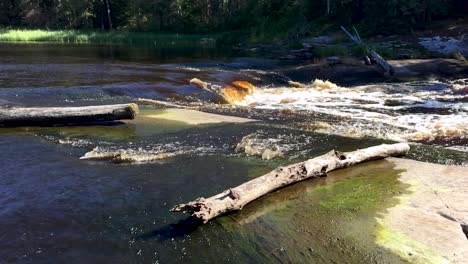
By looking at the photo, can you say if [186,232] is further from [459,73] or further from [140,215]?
[459,73]

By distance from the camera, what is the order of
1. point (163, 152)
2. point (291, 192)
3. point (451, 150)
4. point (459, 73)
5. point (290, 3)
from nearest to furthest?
point (291, 192), point (163, 152), point (451, 150), point (459, 73), point (290, 3)

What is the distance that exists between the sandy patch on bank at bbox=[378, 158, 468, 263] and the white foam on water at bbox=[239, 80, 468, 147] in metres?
3.81

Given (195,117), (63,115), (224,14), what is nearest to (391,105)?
(195,117)

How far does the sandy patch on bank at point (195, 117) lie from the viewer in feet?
41.9

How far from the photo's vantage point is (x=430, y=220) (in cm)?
638

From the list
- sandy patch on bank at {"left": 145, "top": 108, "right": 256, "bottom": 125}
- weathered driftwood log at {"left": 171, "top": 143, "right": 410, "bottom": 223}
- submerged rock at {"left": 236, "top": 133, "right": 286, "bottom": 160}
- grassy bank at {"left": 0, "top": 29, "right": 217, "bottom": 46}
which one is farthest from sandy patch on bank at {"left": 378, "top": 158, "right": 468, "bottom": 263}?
grassy bank at {"left": 0, "top": 29, "right": 217, "bottom": 46}

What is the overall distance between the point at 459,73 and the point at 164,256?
22.1 metres

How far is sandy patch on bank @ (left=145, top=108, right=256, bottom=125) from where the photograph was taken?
12.8 metres

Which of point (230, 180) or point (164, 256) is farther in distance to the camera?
→ point (230, 180)

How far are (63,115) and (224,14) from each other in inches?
1909

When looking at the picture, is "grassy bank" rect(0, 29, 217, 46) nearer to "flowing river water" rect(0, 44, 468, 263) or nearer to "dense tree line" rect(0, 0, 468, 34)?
"dense tree line" rect(0, 0, 468, 34)

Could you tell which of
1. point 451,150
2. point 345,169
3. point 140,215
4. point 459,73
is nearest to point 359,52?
point 459,73

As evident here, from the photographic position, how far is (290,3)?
→ 1971 inches

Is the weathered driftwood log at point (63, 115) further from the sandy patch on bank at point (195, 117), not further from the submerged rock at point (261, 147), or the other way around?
the submerged rock at point (261, 147)
